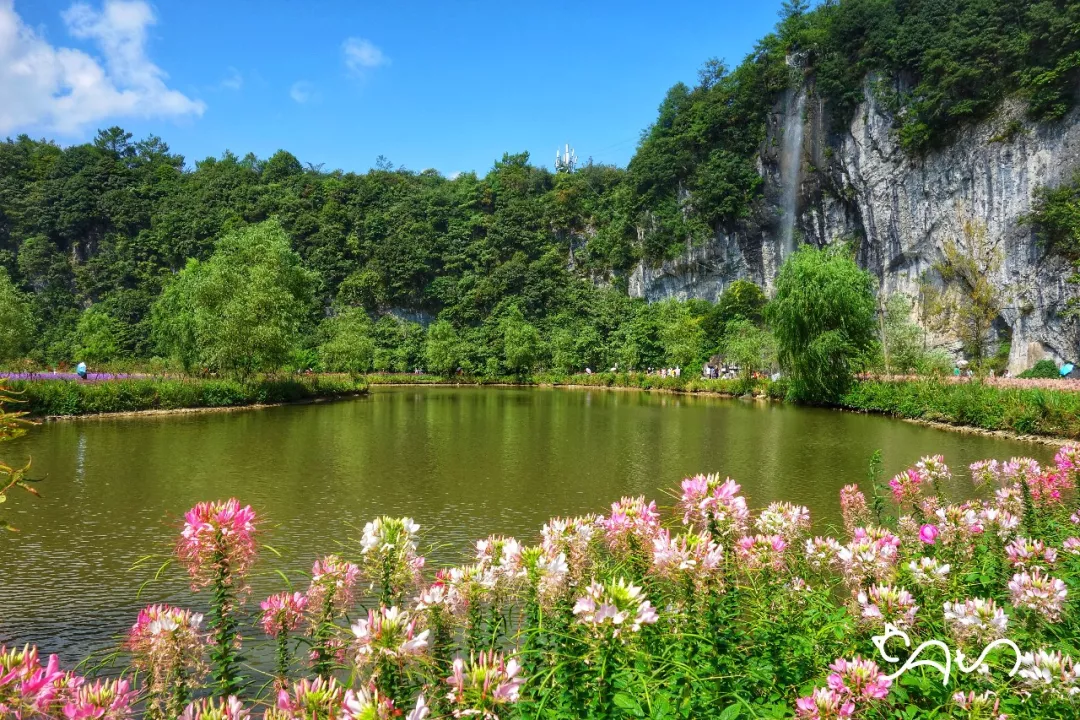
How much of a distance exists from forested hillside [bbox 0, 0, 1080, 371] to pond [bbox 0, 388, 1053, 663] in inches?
851

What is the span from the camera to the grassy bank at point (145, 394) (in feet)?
61.2

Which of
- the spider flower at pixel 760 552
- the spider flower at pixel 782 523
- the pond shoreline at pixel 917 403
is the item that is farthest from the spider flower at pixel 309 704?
the pond shoreline at pixel 917 403

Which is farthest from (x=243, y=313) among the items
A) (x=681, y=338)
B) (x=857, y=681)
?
(x=681, y=338)

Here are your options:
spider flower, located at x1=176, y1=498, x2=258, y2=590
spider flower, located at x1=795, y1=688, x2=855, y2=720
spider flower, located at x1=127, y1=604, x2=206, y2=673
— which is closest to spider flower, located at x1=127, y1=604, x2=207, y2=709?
spider flower, located at x1=127, y1=604, x2=206, y2=673

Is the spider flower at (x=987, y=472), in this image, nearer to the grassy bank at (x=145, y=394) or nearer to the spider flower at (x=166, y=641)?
the spider flower at (x=166, y=641)

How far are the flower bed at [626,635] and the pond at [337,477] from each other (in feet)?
3.08

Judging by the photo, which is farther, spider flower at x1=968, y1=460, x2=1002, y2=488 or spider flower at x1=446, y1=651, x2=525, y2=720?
spider flower at x1=968, y1=460, x2=1002, y2=488

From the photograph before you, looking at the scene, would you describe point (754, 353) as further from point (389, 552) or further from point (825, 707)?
point (825, 707)

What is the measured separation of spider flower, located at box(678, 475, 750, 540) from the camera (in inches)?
99.5

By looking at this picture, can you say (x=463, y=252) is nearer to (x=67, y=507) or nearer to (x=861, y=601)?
(x=67, y=507)

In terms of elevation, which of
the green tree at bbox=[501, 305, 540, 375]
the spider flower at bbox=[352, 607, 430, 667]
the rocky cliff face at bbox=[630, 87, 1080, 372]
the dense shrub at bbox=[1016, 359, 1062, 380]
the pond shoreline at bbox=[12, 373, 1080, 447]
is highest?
the rocky cliff face at bbox=[630, 87, 1080, 372]

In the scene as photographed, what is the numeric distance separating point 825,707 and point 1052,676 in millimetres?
722

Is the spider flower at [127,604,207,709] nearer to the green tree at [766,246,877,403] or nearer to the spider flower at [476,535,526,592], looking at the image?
the spider flower at [476,535,526,592]

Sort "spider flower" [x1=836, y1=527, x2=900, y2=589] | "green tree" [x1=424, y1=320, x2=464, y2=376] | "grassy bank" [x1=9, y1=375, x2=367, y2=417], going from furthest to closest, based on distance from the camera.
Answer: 1. "green tree" [x1=424, y1=320, x2=464, y2=376]
2. "grassy bank" [x1=9, y1=375, x2=367, y2=417]
3. "spider flower" [x1=836, y1=527, x2=900, y2=589]
